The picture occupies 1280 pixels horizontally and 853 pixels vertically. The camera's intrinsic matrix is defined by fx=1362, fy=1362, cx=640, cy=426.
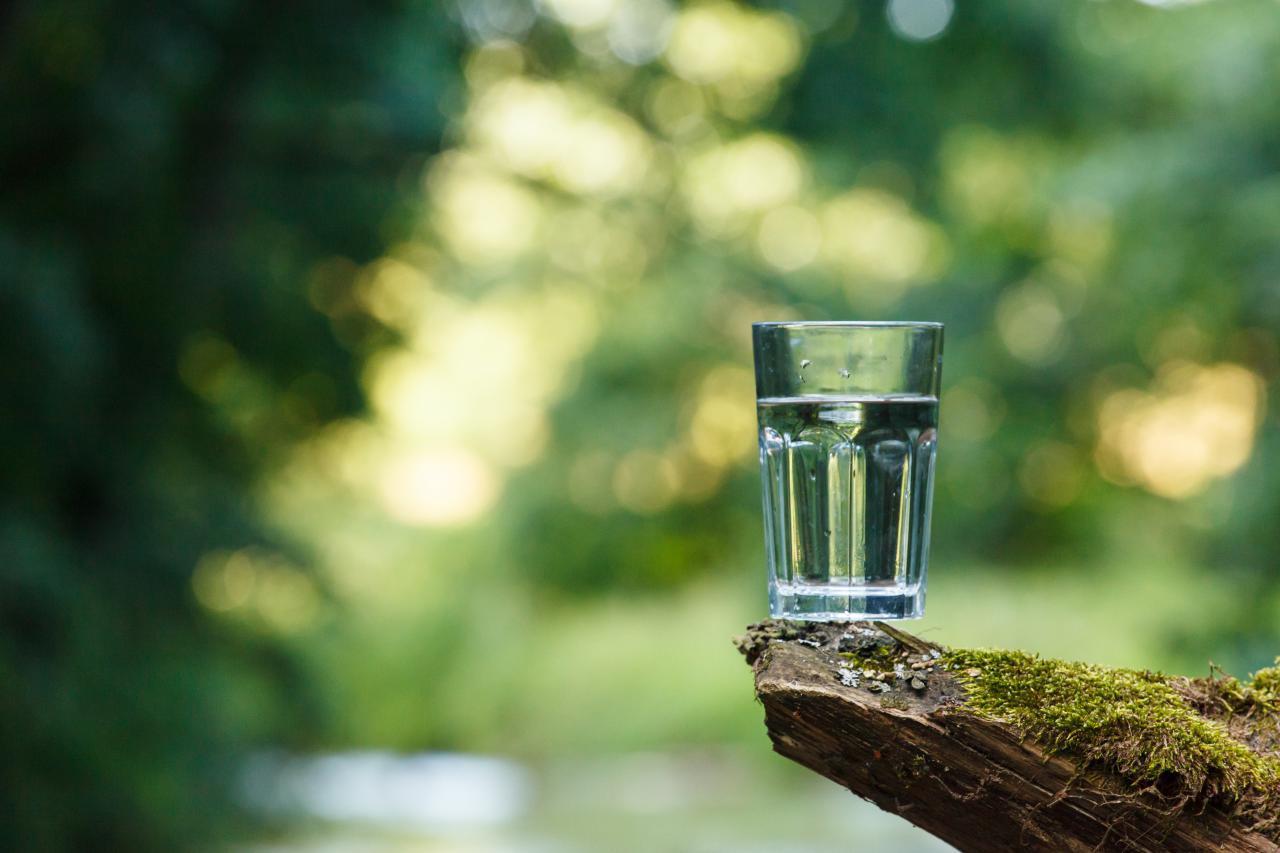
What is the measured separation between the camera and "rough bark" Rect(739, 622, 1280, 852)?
1.15 metres

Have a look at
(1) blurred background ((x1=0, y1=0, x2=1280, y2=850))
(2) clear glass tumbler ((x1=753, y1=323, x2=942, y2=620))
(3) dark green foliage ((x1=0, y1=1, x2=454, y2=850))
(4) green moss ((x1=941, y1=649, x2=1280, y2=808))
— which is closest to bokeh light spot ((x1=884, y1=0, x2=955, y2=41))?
(1) blurred background ((x1=0, y1=0, x2=1280, y2=850))

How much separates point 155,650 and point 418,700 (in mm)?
4850

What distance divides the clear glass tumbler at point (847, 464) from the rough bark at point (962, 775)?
0.49 feet

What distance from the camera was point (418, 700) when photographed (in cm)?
953

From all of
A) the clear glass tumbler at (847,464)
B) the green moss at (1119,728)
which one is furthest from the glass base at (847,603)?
the green moss at (1119,728)

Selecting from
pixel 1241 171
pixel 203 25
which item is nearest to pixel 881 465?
pixel 203 25

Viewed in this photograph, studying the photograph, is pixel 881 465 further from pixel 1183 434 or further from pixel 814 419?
pixel 1183 434

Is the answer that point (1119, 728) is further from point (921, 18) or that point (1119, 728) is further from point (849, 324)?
point (921, 18)

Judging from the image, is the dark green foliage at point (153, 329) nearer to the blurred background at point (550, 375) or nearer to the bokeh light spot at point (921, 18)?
the blurred background at point (550, 375)

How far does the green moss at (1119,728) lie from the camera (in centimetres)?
115

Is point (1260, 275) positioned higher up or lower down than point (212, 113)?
lower down

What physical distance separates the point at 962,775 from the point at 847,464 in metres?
0.33

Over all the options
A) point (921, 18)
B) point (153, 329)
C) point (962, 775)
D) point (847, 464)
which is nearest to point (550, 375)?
point (153, 329)

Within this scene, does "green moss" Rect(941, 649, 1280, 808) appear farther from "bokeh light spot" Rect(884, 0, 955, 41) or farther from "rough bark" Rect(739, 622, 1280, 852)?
"bokeh light spot" Rect(884, 0, 955, 41)
